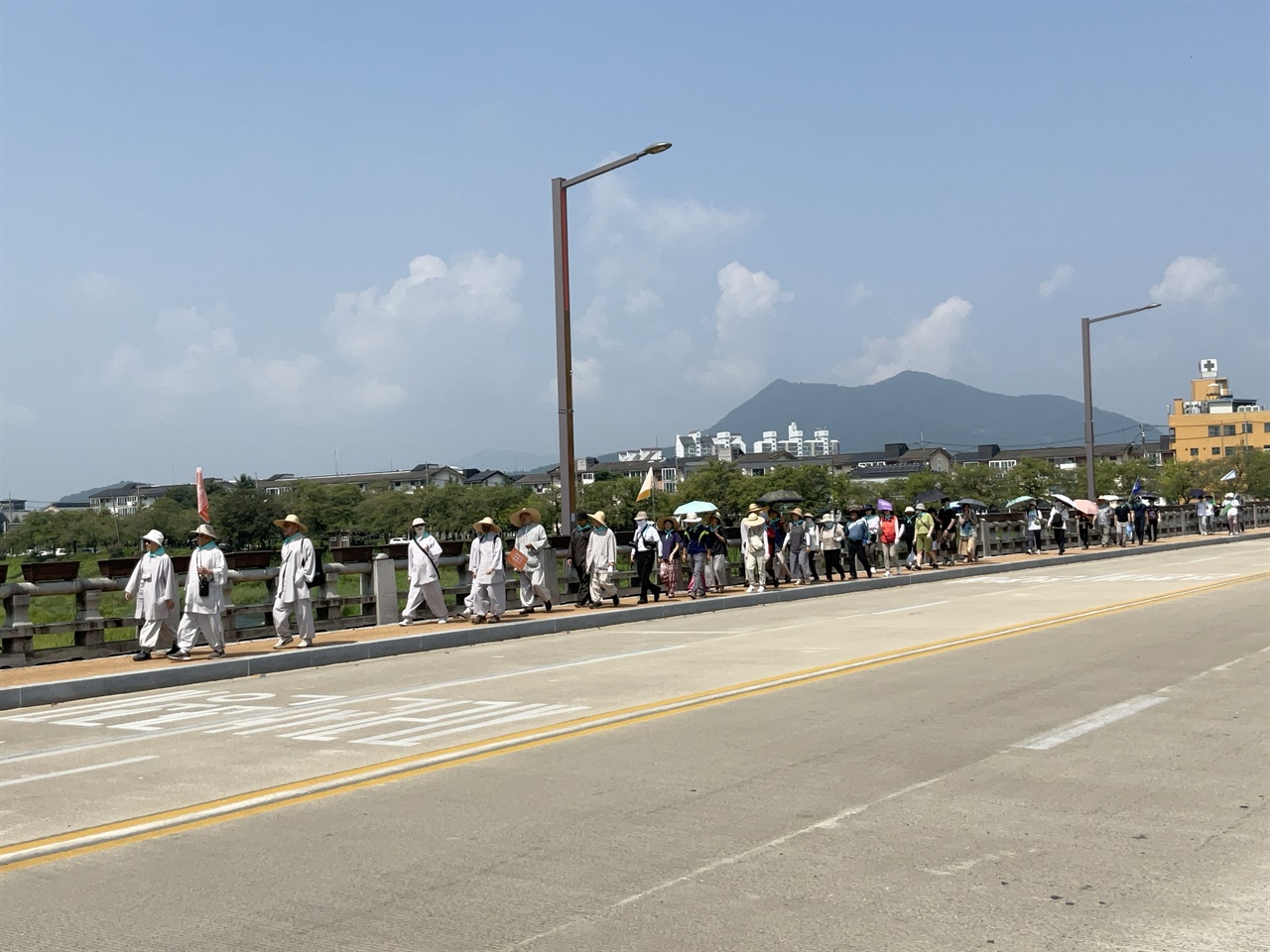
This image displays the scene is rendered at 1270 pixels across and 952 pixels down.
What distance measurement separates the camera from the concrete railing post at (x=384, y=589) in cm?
2056

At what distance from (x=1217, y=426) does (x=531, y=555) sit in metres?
159

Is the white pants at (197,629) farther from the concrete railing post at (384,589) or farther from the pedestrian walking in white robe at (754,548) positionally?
the pedestrian walking in white robe at (754,548)

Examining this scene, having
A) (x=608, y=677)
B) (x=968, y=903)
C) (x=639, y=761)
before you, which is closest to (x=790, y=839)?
(x=968, y=903)

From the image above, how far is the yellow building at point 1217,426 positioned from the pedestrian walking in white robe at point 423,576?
493 ft

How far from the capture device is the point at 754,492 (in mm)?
124875

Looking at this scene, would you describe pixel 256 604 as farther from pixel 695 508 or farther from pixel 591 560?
pixel 695 508

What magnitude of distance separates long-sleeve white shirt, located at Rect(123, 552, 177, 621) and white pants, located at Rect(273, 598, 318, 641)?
4.79 feet

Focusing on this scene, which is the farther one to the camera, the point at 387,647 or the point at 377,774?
the point at 387,647

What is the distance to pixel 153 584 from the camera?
635 inches

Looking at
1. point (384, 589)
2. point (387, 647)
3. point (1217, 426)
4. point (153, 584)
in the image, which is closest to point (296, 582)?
point (387, 647)

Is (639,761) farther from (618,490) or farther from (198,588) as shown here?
(618,490)

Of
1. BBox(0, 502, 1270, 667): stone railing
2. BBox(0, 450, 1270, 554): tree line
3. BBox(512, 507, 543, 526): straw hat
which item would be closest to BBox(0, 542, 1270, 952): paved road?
BBox(0, 502, 1270, 667): stone railing

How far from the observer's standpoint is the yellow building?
521 feet

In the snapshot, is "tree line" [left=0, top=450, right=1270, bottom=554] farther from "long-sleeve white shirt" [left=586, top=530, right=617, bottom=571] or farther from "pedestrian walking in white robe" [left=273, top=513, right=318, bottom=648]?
"pedestrian walking in white robe" [left=273, top=513, right=318, bottom=648]
